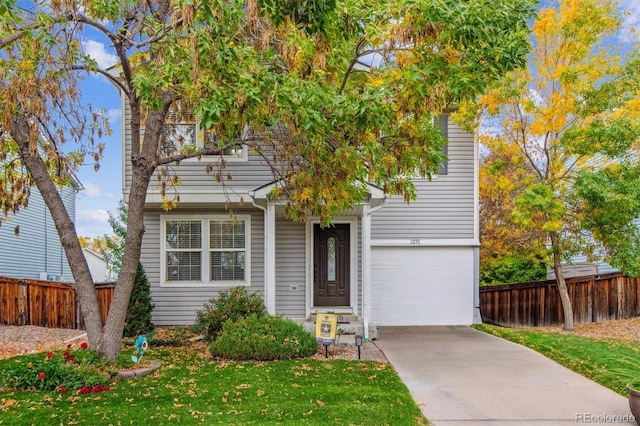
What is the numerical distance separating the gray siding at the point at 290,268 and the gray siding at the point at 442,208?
2091 millimetres

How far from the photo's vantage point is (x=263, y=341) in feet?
25.9

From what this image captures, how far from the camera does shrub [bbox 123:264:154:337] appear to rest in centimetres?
1002

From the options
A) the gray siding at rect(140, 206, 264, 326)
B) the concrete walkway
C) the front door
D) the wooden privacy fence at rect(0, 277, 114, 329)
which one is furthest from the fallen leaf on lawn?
the wooden privacy fence at rect(0, 277, 114, 329)

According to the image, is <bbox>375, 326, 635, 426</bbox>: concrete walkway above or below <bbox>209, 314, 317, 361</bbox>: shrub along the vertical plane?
below

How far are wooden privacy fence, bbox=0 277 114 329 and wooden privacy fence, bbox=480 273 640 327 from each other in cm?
1217

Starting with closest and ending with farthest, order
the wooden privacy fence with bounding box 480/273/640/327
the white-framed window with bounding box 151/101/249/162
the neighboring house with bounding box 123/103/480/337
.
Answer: the white-framed window with bounding box 151/101/249/162 < the neighboring house with bounding box 123/103/480/337 < the wooden privacy fence with bounding box 480/273/640/327

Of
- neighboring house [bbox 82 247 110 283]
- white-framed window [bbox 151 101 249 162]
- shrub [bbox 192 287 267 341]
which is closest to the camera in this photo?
shrub [bbox 192 287 267 341]

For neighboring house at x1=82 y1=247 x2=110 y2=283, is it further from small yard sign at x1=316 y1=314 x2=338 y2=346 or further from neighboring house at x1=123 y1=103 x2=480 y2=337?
small yard sign at x1=316 y1=314 x2=338 y2=346

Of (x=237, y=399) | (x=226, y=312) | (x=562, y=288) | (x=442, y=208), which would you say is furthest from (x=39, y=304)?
(x=562, y=288)

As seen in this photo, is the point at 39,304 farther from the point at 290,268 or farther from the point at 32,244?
the point at 32,244

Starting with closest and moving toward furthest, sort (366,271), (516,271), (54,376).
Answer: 1. (54,376)
2. (366,271)
3. (516,271)

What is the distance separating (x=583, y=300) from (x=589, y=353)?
16.3 ft

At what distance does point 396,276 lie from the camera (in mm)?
12297

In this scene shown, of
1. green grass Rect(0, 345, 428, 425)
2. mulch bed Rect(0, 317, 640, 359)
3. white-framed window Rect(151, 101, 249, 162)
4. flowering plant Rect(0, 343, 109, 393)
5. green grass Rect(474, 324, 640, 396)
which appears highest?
white-framed window Rect(151, 101, 249, 162)
